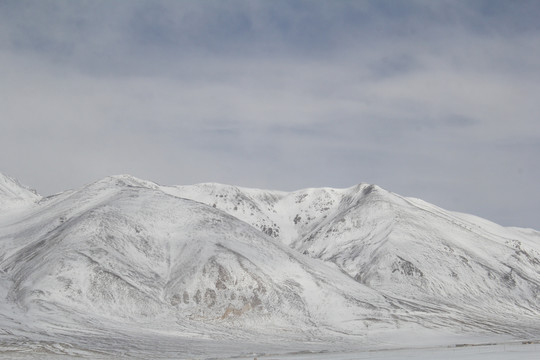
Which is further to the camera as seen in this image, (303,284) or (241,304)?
(303,284)

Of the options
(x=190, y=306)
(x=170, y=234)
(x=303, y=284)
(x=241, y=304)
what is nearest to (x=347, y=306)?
(x=303, y=284)

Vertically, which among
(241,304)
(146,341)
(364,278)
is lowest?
(146,341)

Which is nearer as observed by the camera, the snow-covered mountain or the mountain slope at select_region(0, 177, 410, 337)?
the snow-covered mountain

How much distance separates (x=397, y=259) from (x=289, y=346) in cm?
8379

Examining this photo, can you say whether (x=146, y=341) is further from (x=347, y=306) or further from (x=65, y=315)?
(x=347, y=306)

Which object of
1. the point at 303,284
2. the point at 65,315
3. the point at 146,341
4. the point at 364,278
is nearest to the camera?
the point at 146,341

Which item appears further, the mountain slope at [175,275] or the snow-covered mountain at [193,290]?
the mountain slope at [175,275]

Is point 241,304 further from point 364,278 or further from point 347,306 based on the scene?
point 364,278

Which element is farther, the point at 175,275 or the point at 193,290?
the point at 175,275

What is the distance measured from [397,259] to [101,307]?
3759 inches

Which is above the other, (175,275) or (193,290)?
(175,275)

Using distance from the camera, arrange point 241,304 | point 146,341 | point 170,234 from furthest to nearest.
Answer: point 170,234, point 241,304, point 146,341

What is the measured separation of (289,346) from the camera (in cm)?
12056

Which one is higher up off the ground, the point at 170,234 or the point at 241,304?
the point at 170,234
